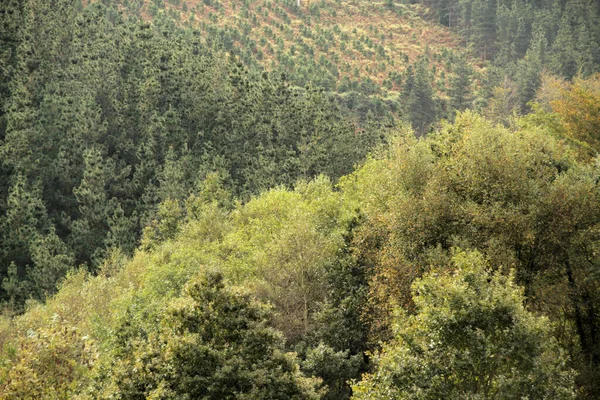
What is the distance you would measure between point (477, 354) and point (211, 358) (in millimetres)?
9079

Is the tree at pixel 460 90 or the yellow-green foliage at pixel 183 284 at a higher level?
the tree at pixel 460 90

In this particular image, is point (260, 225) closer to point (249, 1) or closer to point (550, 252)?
point (550, 252)

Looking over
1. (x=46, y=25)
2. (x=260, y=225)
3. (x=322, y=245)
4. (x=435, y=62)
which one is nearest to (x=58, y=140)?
(x=46, y=25)

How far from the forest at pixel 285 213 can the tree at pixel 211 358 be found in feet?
0.29

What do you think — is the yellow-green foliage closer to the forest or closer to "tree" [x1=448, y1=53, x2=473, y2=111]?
the forest

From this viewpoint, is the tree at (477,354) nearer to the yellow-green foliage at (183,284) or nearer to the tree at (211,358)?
the tree at (211,358)

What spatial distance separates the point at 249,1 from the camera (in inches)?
5960

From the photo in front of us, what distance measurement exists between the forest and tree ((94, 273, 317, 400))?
90 millimetres

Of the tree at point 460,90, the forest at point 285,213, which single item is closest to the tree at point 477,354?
the forest at point 285,213

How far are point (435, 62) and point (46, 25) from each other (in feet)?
303

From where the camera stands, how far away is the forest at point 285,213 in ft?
69.9

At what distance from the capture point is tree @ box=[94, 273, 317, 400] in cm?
2103

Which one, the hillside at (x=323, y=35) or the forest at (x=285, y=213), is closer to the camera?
the forest at (x=285, y=213)

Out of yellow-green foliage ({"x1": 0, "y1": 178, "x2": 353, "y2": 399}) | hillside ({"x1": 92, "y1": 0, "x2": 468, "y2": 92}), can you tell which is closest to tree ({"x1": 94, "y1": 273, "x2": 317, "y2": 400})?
yellow-green foliage ({"x1": 0, "y1": 178, "x2": 353, "y2": 399})
